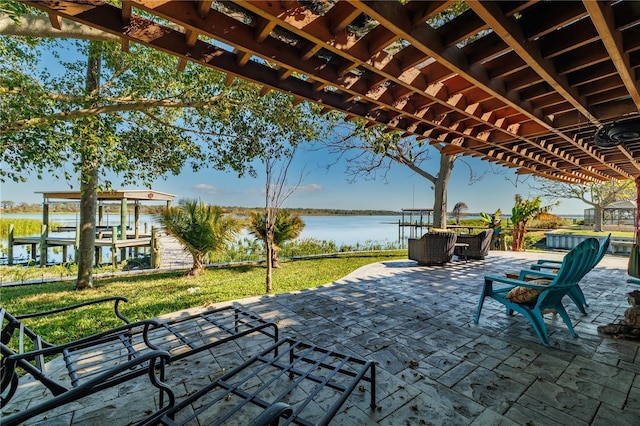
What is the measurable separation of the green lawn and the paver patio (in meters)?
1.55

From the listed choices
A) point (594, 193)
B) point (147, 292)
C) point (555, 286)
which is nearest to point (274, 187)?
point (147, 292)

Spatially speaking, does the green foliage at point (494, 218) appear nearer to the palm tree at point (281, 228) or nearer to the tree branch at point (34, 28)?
the palm tree at point (281, 228)

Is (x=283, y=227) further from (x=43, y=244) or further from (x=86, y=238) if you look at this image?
(x=43, y=244)

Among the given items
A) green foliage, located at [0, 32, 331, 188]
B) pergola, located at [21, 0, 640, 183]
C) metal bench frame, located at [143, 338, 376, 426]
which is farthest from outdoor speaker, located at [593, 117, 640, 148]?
green foliage, located at [0, 32, 331, 188]

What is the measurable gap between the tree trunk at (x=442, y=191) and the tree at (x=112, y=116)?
5563mm

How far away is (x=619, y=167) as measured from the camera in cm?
545

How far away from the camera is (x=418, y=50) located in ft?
6.59

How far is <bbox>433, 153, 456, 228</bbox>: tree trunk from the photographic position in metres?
10.1

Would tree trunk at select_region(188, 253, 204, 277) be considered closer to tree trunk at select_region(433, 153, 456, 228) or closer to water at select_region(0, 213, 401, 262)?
water at select_region(0, 213, 401, 262)

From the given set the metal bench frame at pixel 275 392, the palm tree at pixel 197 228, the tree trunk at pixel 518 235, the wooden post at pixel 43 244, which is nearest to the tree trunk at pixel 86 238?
the palm tree at pixel 197 228

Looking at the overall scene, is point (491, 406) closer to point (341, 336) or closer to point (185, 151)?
point (341, 336)

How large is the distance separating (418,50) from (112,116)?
5.83 m

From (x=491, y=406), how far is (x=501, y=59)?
2.56 meters

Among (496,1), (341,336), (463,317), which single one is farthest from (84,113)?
(463,317)
